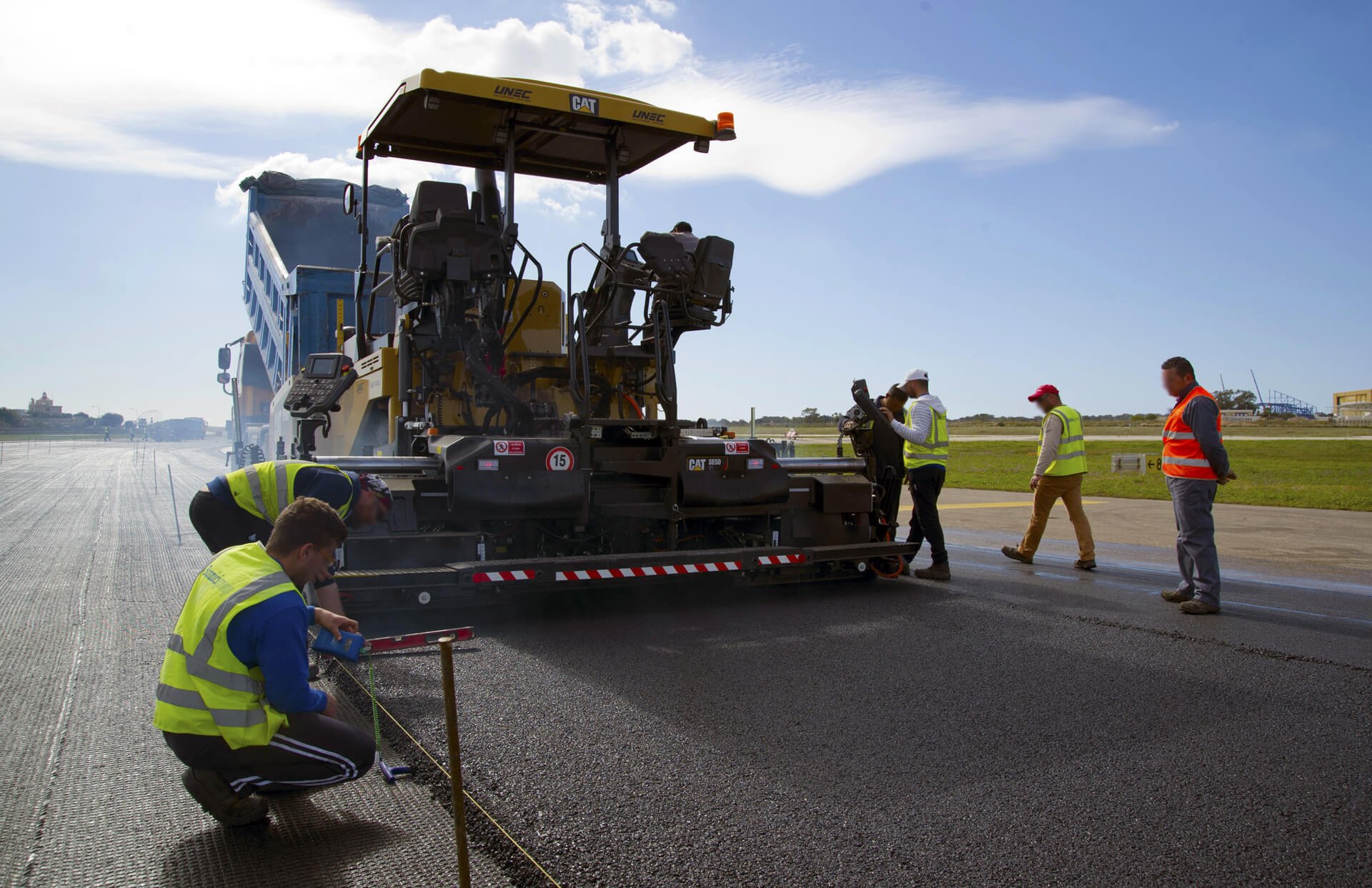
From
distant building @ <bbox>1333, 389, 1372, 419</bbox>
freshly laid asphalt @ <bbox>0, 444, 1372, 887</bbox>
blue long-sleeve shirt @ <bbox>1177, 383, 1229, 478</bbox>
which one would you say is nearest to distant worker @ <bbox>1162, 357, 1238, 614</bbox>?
blue long-sleeve shirt @ <bbox>1177, 383, 1229, 478</bbox>

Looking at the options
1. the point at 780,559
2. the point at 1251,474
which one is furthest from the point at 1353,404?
the point at 780,559

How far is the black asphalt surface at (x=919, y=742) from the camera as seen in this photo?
2.80 m

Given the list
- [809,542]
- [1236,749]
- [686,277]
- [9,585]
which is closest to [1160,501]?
[809,542]

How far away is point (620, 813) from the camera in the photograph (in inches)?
120

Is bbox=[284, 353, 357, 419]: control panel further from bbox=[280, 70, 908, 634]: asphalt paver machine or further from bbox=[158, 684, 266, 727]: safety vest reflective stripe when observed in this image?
bbox=[158, 684, 266, 727]: safety vest reflective stripe

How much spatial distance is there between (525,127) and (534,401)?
6.02 ft

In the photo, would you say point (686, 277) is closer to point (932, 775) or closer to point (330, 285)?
point (932, 775)

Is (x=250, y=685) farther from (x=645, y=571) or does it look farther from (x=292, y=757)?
(x=645, y=571)

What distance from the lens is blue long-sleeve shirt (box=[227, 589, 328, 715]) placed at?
286 centimetres

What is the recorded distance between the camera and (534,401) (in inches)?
271

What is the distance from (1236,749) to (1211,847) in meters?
0.98

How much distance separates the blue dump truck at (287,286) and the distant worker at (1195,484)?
700 centimetres

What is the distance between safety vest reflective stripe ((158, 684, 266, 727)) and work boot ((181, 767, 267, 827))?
0.58 ft

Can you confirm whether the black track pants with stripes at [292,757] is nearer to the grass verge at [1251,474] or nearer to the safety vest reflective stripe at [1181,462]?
the safety vest reflective stripe at [1181,462]
